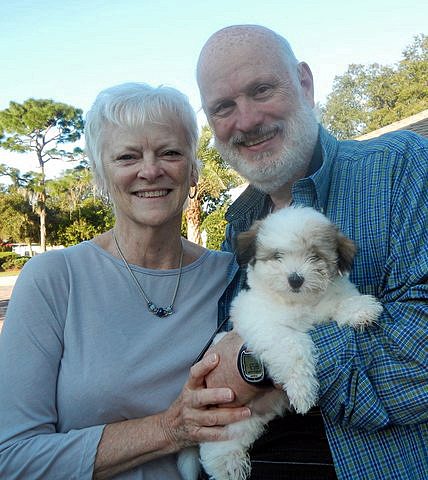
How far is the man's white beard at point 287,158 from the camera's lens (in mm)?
3018

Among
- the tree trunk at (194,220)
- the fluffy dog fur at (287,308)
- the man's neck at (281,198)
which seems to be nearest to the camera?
the fluffy dog fur at (287,308)

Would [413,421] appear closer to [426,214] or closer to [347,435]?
[347,435]

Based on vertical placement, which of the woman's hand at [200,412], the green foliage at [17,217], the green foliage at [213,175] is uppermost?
the woman's hand at [200,412]

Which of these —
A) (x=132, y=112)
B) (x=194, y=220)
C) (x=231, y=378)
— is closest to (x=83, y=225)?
(x=194, y=220)

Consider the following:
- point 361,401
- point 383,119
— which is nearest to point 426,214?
point 361,401

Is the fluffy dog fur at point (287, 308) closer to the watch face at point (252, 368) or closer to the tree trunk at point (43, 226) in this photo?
the watch face at point (252, 368)

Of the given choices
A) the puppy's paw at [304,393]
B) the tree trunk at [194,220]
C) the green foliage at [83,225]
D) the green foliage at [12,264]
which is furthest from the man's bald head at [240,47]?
the green foliage at [12,264]

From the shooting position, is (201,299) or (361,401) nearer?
(361,401)

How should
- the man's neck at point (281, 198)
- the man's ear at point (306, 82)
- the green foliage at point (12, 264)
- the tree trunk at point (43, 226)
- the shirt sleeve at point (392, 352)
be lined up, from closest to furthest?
the shirt sleeve at point (392, 352) → the man's neck at point (281, 198) → the man's ear at point (306, 82) → the tree trunk at point (43, 226) → the green foliage at point (12, 264)

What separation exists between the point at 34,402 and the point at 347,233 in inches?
70.5

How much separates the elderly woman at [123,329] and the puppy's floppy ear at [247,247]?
0.35 meters

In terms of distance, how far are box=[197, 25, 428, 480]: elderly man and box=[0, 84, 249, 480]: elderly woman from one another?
0.26 m

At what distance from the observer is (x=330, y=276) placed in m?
2.52

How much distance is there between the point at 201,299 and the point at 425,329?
55.2 inches
